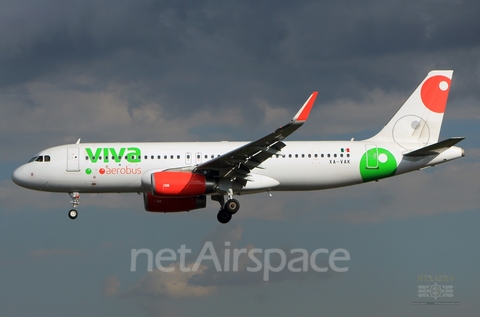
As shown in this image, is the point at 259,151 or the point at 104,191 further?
the point at 104,191

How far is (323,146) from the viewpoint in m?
37.6

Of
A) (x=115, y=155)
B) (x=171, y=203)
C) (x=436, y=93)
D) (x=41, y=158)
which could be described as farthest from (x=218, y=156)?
(x=436, y=93)

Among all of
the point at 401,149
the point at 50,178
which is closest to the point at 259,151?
the point at 401,149

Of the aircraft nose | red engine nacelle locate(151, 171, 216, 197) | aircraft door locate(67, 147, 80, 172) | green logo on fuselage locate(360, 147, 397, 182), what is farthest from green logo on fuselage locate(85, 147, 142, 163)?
green logo on fuselage locate(360, 147, 397, 182)

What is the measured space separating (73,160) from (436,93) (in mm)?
20285

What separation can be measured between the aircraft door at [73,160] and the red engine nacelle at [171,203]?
155 inches

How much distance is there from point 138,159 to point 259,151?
6.90 metres

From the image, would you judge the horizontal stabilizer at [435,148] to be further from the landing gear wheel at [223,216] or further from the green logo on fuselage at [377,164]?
the landing gear wheel at [223,216]

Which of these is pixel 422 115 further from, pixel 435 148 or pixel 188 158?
pixel 188 158

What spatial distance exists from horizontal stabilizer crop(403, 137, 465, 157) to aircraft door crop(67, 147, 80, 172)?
16799mm

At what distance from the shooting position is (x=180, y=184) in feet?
113

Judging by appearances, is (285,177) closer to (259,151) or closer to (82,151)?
(259,151)

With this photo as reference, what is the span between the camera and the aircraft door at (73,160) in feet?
122

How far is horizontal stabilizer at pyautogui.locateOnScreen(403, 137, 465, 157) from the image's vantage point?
3573 centimetres
